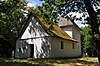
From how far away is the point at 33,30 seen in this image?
105 feet

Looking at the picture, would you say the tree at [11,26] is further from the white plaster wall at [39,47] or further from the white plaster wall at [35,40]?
the white plaster wall at [39,47]

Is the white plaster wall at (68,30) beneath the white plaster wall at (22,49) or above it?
above

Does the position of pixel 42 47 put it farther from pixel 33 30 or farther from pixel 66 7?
pixel 66 7

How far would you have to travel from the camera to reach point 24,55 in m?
33.3

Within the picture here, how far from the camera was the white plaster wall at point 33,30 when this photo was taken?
102 feet

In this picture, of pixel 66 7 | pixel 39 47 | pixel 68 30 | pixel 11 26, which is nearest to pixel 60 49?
pixel 39 47

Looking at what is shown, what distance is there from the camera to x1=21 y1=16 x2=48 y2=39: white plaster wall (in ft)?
102

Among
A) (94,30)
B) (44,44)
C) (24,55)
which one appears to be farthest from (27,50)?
(94,30)

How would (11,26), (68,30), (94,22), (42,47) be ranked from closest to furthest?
1. (94,22)
2. (42,47)
3. (68,30)
4. (11,26)

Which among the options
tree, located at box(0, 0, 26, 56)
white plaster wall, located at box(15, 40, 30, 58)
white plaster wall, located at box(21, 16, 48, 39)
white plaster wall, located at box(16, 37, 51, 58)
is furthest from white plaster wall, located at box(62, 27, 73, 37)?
tree, located at box(0, 0, 26, 56)

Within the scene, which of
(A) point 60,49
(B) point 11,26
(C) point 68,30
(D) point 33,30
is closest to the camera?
(D) point 33,30

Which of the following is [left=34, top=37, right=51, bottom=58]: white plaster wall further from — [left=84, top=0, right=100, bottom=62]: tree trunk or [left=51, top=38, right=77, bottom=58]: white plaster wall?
[left=84, top=0, right=100, bottom=62]: tree trunk

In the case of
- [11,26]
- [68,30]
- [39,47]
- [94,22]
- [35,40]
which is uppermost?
[11,26]

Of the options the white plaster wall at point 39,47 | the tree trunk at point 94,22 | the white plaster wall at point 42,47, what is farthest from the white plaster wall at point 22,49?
the tree trunk at point 94,22
